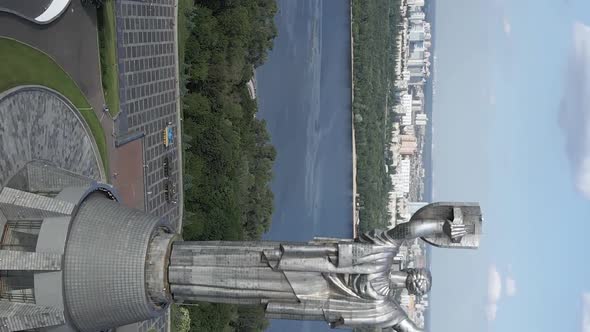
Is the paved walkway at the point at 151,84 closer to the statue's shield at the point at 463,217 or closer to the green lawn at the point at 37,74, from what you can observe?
the green lawn at the point at 37,74

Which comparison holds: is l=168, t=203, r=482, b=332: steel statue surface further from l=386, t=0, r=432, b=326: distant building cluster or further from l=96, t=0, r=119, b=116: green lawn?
l=386, t=0, r=432, b=326: distant building cluster

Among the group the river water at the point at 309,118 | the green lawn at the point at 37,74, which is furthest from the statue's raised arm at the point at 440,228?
the river water at the point at 309,118

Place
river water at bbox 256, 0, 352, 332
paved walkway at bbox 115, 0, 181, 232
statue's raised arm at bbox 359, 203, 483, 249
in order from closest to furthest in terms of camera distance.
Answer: statue's raised arm at bbox 359, 203, 483, 249 < paved walkway at bbox 115, 0, 181, 232 < river water at bbox 256, 0, 352, 332

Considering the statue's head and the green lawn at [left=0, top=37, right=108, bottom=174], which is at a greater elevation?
the green lawn at [left=0, top=37, right=108, bottom=174]

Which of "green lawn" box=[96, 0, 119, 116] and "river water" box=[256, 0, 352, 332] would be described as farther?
"river water" box=[256, 0, 352, 332]

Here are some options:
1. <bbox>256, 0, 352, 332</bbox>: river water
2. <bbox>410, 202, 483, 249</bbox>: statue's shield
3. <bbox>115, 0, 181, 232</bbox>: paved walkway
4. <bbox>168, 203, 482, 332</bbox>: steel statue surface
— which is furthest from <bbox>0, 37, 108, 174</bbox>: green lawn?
<bbox>256, 0, 352, 332</bbox>: river water

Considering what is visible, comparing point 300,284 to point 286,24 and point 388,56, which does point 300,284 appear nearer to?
point 286,24

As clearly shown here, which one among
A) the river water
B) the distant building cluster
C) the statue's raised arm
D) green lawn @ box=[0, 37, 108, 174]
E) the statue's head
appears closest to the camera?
the statue's raised arm
